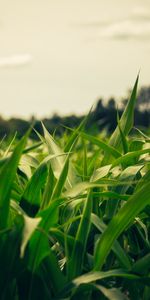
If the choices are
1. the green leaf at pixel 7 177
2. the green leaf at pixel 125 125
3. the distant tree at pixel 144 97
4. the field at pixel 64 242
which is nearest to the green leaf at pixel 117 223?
the field at pixel 64 242

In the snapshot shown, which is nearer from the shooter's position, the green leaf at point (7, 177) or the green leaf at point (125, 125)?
the green leaf at point (7, 177)

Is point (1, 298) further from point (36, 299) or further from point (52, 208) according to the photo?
point (52, 208)

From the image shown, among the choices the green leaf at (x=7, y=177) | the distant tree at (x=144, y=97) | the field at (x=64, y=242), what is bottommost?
the distant tree at (x=144, y=97)

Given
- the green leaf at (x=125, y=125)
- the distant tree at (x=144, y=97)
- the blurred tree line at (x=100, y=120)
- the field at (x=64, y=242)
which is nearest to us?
the field at (x=64, y=242)

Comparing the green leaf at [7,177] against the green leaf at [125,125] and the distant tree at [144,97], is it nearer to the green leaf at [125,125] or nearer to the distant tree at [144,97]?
the green leaf at [125,125]

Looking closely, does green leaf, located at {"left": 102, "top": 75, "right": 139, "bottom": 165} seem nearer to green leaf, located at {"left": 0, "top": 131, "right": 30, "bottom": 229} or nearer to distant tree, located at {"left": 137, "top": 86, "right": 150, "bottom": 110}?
green leaf, located at {"left": 0, "top": 131, "right": 30, "bottom": 229}

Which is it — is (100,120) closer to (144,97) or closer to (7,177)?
(7,177)

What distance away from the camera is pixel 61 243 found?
1343mm

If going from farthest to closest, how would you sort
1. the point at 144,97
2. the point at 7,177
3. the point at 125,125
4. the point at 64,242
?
1. the point at 144,97
2. the point at 125,125
3. the point at 64,242
4. the point at 7,177

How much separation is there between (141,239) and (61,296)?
0.44 meters

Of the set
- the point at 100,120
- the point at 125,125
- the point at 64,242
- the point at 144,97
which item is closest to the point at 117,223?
the point at 64,242

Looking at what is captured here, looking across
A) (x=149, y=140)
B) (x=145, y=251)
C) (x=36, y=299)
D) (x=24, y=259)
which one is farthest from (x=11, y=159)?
(x=149, y=140)

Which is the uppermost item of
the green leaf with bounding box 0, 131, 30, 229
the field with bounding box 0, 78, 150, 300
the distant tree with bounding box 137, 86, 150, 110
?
the green leaf with bounding box 0, 131, 30, 229

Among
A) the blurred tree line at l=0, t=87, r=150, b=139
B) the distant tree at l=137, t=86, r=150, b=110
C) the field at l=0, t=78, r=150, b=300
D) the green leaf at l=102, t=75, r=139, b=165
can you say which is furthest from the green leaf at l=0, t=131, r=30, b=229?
the distant tree at l=137, t=86, r=150, b=110
